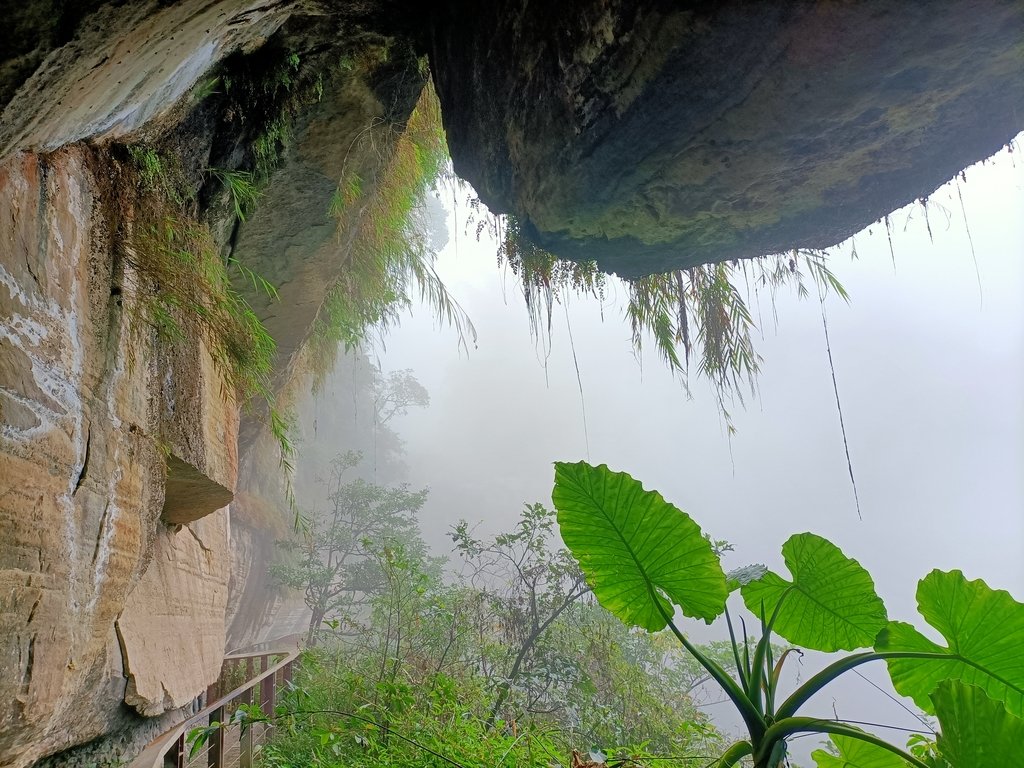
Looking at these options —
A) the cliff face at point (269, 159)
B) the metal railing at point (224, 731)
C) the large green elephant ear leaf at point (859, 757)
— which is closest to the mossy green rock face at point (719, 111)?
the cliff face at point (269, 159)

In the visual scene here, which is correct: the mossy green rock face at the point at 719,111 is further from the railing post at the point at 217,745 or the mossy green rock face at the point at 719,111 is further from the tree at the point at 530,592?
the tree at the point at 530,592

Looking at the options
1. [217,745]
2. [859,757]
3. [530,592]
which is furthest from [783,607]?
[530,592]

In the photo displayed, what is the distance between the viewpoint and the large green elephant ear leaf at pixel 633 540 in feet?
3.91

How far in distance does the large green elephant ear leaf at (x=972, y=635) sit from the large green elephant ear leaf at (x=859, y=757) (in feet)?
0.78

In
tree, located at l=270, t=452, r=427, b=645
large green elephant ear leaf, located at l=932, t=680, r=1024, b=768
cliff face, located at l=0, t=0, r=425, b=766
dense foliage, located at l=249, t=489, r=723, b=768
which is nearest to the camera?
large green elephant ear leaf, located at l=932, t=680, r=1024, b=768

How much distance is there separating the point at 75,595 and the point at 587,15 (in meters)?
1.78

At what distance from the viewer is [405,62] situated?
2184mm

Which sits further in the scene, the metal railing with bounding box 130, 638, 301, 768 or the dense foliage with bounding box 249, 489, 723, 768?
the dense foliage with bounding box 249, 489, 723, 768

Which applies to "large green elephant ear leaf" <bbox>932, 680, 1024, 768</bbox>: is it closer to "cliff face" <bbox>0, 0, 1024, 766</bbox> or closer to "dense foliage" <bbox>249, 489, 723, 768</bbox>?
"cliff face" <bbox>0, 0, 1024, 766</bbox>

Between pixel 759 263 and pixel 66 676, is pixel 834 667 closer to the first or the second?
pixel 66 676

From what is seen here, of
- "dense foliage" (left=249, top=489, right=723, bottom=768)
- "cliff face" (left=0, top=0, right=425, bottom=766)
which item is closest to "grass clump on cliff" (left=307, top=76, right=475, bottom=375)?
"cliff face" (left=0, top=0, right=425, bottom=766)

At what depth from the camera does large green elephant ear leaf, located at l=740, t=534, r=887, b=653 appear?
126 centimetres

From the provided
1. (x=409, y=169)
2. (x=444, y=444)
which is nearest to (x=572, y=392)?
(x=444, y=444)

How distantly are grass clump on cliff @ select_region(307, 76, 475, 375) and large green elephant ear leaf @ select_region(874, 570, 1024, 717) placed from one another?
7.86 ft
